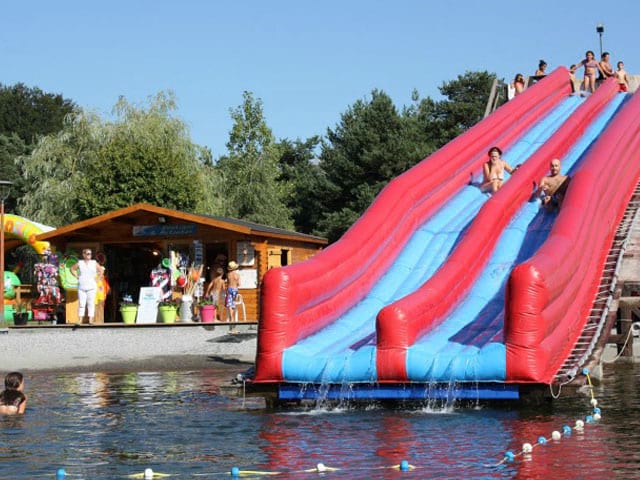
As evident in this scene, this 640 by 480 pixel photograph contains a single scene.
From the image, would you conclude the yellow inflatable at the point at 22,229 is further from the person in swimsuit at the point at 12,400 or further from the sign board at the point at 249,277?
the person in swimsuit at the point at 12,400

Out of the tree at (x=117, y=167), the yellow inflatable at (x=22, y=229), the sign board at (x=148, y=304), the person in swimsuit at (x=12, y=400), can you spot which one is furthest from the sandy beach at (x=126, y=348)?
the tree at (x=117, y=167)

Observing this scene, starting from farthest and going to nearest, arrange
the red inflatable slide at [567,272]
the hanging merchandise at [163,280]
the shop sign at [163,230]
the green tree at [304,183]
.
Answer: the green tree at [304,183] < the hanging merchandise at [163,280] < the shop sign at [163,230] < the red inflatable slide at [567,272]

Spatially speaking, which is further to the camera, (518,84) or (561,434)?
(518,84)

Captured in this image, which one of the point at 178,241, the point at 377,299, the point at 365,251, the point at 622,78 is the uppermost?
the point at 622,78


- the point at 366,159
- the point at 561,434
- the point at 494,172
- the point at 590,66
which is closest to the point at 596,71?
the point at 590,66

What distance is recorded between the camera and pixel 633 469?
7914mm

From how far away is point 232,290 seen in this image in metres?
23.8

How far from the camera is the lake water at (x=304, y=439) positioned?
823 centimetres

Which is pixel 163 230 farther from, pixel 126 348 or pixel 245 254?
pixel 126 348

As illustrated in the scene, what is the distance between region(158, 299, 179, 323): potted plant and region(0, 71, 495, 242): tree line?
12304mm

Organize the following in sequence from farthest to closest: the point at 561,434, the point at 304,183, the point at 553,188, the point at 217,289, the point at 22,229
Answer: the point at 304,183 < the point at 22,229 < the point at 217,289 < the point at 553,188 < the point at 561,434

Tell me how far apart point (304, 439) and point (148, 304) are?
15.7 metres

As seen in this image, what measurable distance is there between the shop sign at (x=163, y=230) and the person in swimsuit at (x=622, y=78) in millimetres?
9786

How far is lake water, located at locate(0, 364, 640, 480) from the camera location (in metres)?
8.23
